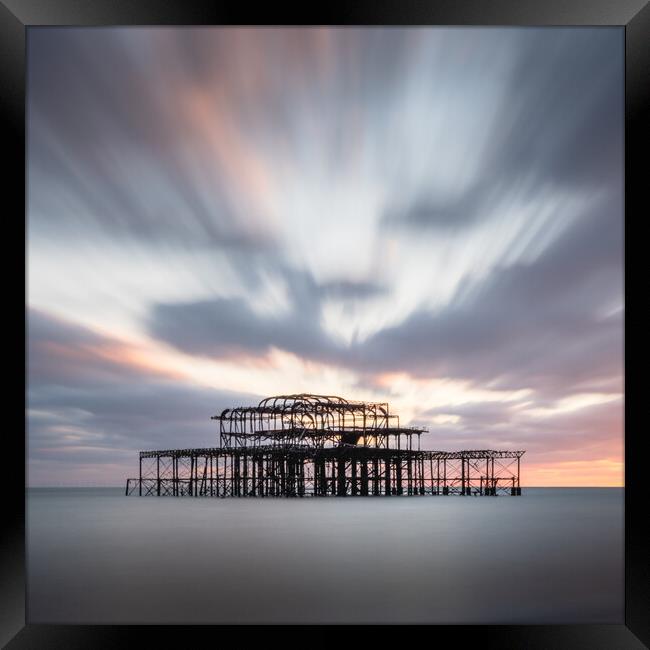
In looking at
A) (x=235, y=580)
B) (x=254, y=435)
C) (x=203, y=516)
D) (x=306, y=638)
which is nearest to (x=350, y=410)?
(x=254, y=435)

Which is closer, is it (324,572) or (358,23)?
(358,23)

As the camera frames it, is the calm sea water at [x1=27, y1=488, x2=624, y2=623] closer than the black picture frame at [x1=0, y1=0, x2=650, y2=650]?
No

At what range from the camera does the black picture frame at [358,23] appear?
4.95 m

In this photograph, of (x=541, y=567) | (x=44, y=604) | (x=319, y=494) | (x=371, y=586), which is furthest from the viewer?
(x=319, y=494)

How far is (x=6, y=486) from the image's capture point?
4914 mm

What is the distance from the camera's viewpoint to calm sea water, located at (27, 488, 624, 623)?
39.2 ft

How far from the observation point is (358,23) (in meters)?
5.10

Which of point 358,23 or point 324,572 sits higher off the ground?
point 358,23

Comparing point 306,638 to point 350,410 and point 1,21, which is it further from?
point 350,410

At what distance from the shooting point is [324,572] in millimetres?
16078

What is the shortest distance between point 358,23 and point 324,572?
1332 cm

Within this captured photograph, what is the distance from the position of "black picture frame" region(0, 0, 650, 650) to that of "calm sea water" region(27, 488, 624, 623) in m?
6.18

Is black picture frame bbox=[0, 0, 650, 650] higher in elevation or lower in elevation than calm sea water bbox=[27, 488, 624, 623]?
higher

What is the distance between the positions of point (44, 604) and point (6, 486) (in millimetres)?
9673
